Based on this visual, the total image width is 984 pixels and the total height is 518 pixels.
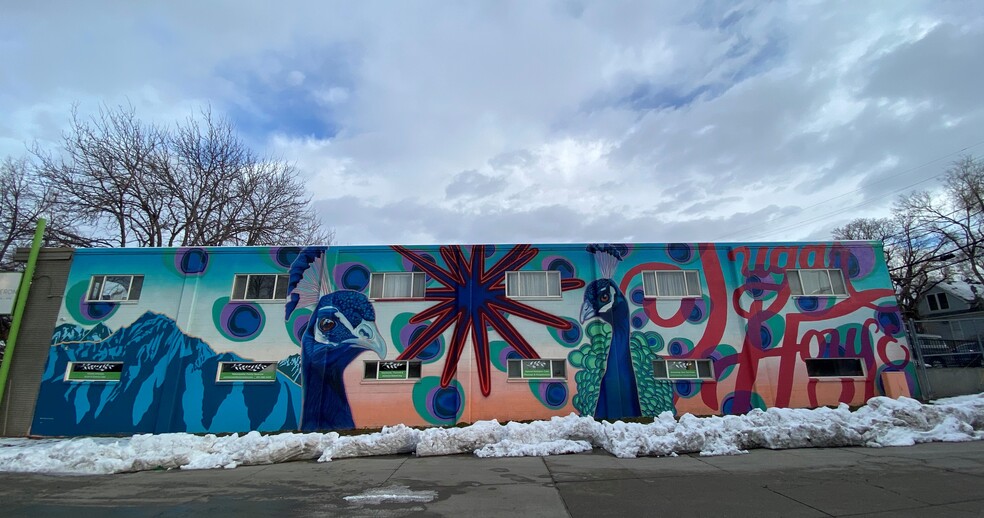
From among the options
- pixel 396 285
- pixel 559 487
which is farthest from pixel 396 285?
pixel 559 487

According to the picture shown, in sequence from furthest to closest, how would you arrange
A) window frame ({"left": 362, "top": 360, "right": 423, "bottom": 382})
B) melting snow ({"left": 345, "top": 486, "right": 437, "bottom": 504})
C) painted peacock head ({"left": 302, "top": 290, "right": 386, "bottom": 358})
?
painted peacock head ({"left": 302, "top": 290, "right": 386, "bottom": 358})
window frame ({"left": 362, "top": 360, "right": 423, "bottom": 382})
melting snow ({"left": 345, "top": 486, "right": 437, "bottom": 504})

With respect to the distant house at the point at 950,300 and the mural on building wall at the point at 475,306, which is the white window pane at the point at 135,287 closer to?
the mural on building wall at the point at 475,306

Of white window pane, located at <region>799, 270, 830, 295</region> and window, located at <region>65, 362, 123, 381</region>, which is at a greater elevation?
white window pane, located at <region>799, 270, 830, 295</region>

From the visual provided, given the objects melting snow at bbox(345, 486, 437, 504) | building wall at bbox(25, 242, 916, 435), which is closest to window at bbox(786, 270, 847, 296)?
building wall at bbox(25, 242, 916, 435)

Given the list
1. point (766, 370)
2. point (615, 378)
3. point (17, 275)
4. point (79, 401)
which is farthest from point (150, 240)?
point (766, 370)

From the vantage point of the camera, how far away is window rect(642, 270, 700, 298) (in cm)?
1474

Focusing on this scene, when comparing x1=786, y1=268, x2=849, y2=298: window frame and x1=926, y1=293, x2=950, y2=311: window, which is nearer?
x1=786, y1=268, x2=849, y2=298: window frame

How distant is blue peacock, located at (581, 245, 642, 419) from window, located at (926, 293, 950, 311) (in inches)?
1651

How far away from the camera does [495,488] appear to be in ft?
22.5

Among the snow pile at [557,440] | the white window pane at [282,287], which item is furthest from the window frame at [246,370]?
the snow pile at [557,440]

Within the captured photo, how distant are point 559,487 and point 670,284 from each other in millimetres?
9735

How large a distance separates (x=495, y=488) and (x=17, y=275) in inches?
663

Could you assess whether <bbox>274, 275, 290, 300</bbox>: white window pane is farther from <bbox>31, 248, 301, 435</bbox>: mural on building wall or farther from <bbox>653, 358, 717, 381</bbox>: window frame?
<bbox>653, 358, 717, 381</bbox>: window frame

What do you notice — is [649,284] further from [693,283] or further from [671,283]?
[693,283]
